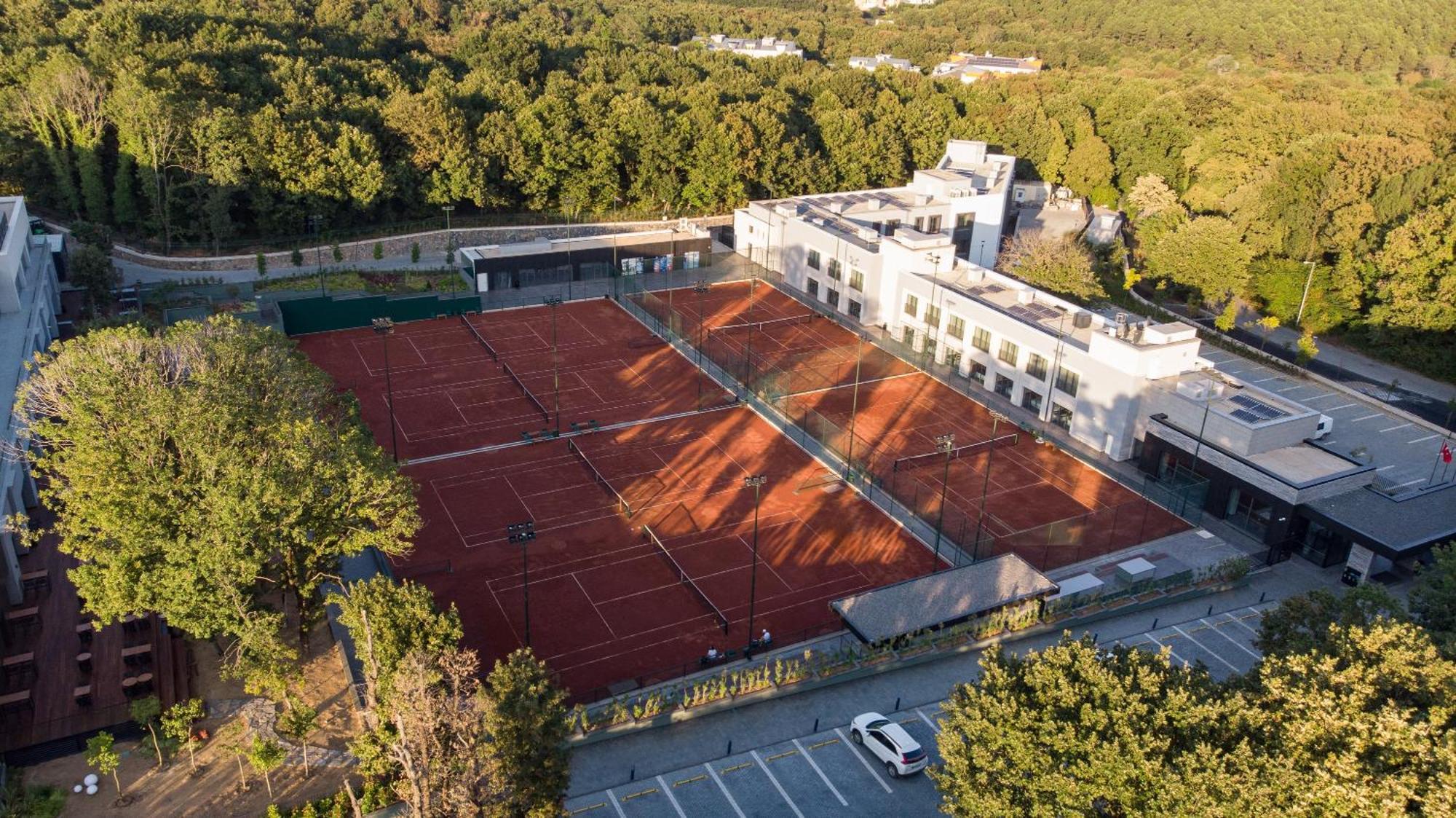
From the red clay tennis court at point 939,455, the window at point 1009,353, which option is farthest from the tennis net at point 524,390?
the window at point 1009,353

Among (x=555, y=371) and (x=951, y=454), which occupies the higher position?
(x=555, y=371)

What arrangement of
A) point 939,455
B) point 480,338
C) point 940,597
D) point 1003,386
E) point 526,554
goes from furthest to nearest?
point 480,338 → point 1003,386 → point 939,455 → point 940,597 → point 526,554

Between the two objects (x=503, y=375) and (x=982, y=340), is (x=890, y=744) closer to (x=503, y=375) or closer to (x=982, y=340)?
(x=982, y=340)

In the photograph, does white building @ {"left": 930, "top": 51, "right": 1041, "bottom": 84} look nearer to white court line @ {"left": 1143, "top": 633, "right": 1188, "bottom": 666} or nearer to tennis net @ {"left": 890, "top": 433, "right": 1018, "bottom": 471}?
tennis net @ {"left": 890, "top": 433, "right": 1018, "bottom": 471}

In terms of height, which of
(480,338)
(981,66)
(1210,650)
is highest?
(981,66)

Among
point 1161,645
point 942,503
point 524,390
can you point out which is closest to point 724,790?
point 1161,645

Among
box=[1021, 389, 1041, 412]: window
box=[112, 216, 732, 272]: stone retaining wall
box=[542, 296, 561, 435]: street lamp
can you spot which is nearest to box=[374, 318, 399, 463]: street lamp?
box=[542, 296, 561, 435]: street lamp

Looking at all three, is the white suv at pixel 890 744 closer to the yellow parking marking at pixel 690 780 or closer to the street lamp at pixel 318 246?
the yellow parking marking at pixel 690 780
